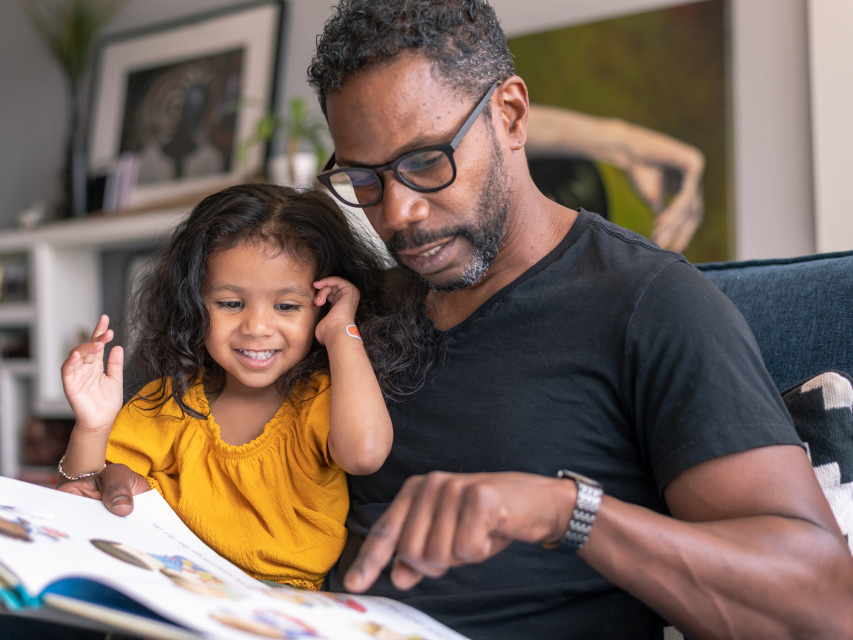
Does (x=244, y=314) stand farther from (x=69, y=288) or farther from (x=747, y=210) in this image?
(x=69, y=288)

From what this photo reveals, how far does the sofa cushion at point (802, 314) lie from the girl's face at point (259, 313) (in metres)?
0.70

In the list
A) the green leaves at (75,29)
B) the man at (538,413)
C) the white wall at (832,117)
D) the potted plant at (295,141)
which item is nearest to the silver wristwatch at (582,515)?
the man at (538,413)

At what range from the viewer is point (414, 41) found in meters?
1.07

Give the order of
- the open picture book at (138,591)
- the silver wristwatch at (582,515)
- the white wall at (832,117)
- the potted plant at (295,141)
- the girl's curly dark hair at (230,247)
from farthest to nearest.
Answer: the potted plant at (295,141) < the white wall at (832,117) < the girl's curly dark hair at (230,247) < the silver wristwatch at (582,515) < the open picture book at (138,591)

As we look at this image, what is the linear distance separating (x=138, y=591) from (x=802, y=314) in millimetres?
989

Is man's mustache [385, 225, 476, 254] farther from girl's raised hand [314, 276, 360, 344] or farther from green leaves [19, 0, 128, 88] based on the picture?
green leaves [19, 0, 128, 88]

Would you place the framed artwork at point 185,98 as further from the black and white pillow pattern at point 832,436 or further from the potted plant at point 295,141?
the black and white pillow pattern at point 832,436

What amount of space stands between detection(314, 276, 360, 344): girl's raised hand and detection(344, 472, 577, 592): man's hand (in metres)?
0.55

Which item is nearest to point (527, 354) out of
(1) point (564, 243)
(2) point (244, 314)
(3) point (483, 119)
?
(1) point (564, 243)

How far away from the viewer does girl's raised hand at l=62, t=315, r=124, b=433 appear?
1231 millimetres

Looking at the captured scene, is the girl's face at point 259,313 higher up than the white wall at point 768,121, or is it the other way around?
the white wall at point 768,121

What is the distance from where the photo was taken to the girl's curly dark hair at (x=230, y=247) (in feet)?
4.38

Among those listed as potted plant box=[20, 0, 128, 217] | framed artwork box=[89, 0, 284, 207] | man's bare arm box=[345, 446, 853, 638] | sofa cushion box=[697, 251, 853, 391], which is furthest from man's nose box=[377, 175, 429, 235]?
potted plant box=[20, 0, 128, 217]

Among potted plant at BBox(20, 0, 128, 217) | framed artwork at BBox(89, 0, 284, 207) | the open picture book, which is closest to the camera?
the open picture book
